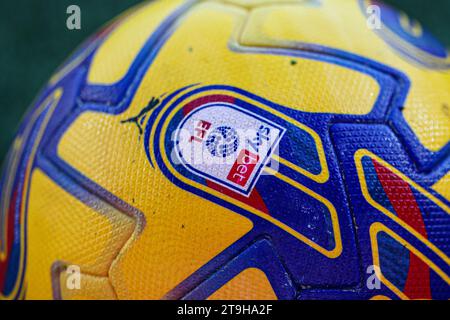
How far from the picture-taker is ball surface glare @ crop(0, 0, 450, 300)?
1441 mm

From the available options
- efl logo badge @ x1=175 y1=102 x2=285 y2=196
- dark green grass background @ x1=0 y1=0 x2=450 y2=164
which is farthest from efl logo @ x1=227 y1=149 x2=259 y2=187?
dark green grass background @ x1=0 y1=0 x2=450 y2=164

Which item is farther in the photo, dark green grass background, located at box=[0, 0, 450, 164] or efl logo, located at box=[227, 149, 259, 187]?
dark green grass background, located at box=[0, 0, 450, 164]

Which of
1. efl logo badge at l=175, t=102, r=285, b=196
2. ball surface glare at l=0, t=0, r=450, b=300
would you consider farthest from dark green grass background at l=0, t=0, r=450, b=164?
efl logo badge at l=175, t=102, r=285, b=196

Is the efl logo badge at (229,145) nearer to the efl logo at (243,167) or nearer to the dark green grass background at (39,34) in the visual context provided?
the efl logo at (243,167)

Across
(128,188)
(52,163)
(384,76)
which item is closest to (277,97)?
(384,76)

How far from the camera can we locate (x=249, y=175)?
1441 millimetres

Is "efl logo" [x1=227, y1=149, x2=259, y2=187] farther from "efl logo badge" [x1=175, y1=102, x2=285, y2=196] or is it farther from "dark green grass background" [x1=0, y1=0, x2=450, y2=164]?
"dark green grass background" [x1=0, y1=0, x2=450, y2=164]

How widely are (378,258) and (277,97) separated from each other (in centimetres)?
45

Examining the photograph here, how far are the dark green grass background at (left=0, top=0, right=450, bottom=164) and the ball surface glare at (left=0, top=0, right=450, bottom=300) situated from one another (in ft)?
6.85

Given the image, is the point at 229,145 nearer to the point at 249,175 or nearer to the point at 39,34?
the point at 249,175

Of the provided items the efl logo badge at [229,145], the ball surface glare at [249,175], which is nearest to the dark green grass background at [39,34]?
the ball surface glare at [249,175]

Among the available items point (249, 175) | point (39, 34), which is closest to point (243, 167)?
point (249, 175)

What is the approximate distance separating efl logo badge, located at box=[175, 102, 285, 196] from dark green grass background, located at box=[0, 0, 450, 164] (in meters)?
2.34
